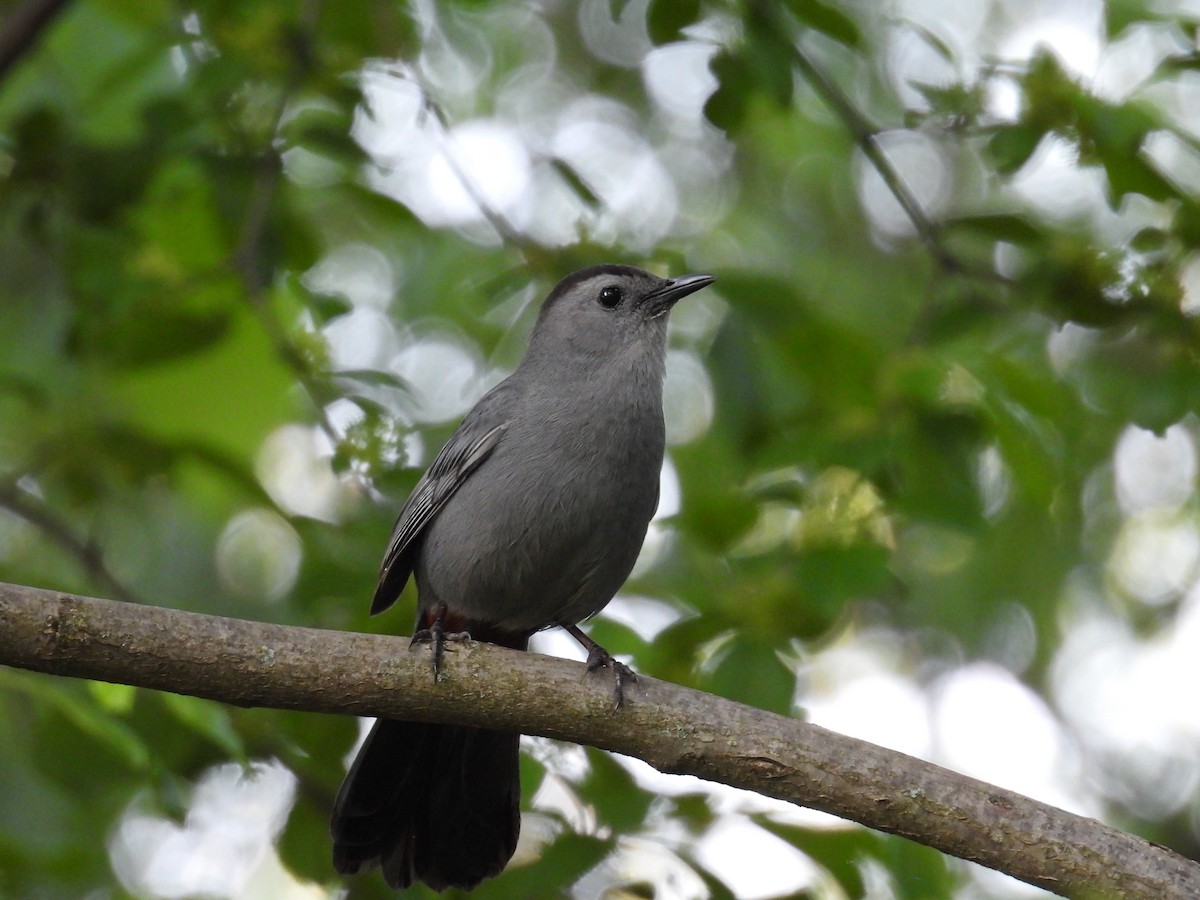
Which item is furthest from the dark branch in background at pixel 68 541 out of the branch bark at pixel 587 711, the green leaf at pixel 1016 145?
the green leaf at pixel 1016 145

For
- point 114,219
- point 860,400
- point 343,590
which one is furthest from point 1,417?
point 860,400

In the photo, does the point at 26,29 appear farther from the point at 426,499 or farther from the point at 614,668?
the point at 614,668

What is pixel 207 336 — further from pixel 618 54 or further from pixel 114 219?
pixel 618 54

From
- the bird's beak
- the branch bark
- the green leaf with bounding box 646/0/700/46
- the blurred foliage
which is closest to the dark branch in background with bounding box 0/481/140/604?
the blurred foliage

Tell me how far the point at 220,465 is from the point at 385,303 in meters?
3.13

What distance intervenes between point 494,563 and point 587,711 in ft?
3.15

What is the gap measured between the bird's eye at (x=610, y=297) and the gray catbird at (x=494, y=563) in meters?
0.50

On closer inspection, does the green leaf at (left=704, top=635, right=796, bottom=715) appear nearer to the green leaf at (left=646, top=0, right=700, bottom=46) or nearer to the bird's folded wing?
the bird's folded wing

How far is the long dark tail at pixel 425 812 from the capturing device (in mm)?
4152

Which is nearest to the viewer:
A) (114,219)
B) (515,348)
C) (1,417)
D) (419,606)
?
(419,606)

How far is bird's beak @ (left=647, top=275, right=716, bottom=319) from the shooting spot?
4816 mm

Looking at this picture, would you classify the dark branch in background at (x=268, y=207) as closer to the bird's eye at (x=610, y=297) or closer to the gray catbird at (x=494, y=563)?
the gray catbird at (x=494, y=563)

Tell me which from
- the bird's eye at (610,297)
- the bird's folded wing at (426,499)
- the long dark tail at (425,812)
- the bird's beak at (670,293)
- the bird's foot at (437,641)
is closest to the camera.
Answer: the bird's foot at (437,641)

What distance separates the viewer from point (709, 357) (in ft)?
14.3
